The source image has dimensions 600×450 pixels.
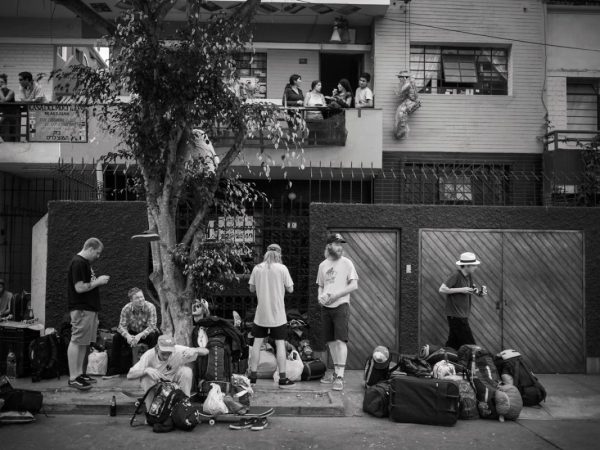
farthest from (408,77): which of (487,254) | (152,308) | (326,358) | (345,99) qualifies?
(152,308)

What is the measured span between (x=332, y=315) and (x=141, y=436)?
3156 millimetres

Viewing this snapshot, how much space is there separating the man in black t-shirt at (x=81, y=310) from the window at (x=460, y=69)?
890cm

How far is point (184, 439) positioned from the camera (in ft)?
21.9

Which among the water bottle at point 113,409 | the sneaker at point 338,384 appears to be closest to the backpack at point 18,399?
the water bottle at point 113,409

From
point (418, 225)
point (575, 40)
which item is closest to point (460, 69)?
point (575, 40)

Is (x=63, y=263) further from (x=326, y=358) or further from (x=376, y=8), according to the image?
(x=376, y=8)


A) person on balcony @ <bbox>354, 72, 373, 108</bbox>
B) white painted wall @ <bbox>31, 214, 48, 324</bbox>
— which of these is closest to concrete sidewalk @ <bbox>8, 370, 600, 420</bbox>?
white painted wall @ <bbox>31, 214, 48, 324</bbox>

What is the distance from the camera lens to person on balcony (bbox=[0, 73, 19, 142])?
12594mm

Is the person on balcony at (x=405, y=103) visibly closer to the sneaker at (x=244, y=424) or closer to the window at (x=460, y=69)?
the window at (x=460, y=69)

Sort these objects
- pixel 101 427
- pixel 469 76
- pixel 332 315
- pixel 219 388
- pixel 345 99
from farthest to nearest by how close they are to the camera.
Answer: pixel 469 76
pixel 345 99
pixel 332 315
pixel 219 388
pixel 101 427

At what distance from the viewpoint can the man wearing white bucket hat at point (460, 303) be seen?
9.35 m

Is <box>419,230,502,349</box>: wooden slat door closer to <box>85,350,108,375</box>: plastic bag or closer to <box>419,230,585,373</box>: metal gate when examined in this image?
<box>419,230,585,373</box>: metal gate

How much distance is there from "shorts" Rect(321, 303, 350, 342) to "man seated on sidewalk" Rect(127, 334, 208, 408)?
201 cm

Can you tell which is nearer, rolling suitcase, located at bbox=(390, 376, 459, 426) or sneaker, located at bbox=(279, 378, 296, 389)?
rolling suitcase, located at bbox=(390, 376, 459, 426)
